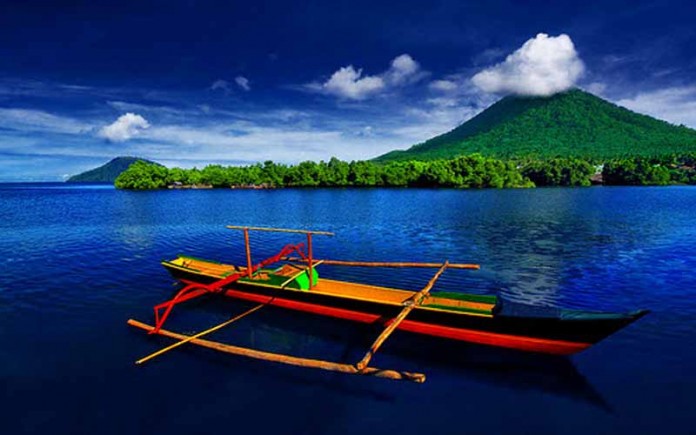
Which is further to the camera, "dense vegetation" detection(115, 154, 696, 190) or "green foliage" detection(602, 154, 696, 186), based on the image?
"green foliage" detection(602, 154, 696, 186)

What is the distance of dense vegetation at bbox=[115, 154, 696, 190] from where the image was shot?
118 m

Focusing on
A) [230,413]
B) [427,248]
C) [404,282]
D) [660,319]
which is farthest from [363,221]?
[230,413]

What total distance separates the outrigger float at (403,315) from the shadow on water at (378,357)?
Answer: 0.41 m

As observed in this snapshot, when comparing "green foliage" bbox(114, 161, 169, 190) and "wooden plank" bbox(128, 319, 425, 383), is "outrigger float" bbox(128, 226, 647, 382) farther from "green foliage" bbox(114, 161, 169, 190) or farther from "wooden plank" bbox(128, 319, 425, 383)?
"green foliage" bbox(114, 161, 169, 190)

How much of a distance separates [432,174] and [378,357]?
374 feet

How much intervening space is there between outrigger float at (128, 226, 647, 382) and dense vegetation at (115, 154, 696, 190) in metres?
108

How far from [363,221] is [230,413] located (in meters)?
34.8

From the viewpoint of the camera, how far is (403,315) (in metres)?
11.6

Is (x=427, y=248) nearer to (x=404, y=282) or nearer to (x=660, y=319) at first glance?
(x=404, y=282)

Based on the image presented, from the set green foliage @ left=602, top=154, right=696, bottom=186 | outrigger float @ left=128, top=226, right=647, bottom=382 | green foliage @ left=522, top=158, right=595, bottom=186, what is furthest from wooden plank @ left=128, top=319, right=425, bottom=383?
green foliage @ left=602, top=154, right=696, bottom=186

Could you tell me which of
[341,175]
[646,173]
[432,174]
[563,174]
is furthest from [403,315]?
[646,173]

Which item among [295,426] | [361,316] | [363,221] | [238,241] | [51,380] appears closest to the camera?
[295,426]

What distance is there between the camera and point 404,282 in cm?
1981

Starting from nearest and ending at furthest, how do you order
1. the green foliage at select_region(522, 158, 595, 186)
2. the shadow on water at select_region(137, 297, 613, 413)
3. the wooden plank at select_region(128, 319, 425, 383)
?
1. the wooden plank at select_region(128, 319, 425, 383)
2. the shadow on water at select_region(137, 297, 613, 413)
3. the green foliage at select_region(522, 158, 595, 186)
